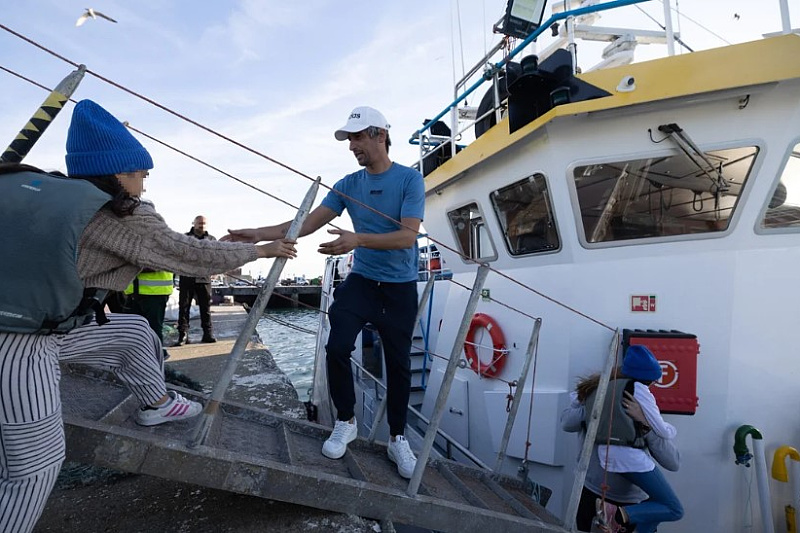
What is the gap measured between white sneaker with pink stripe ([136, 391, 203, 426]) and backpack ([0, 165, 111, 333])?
0.83 meters

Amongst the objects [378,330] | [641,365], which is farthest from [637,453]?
[378,330]

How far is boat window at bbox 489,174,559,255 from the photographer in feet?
11.7

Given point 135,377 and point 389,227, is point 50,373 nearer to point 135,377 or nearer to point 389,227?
point 135,377

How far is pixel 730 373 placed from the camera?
10.1ft

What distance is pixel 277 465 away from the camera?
5.98 ft

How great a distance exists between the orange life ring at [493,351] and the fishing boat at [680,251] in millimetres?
381

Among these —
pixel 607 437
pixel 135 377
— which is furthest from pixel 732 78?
pixel 135 377

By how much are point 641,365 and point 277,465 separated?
7.32 ft

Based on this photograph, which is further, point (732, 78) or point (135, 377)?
point (732, 78)

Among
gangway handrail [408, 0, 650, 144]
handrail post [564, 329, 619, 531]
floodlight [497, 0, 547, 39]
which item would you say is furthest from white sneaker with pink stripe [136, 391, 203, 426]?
floodlight [497, 0, 547, 39]

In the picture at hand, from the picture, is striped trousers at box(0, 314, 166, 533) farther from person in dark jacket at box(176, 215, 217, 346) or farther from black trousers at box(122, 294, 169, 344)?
person in dark jacket at box(176, 215, 217, 346)

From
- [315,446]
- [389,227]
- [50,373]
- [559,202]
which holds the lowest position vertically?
[315,446]

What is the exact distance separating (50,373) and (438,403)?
4.90 feet

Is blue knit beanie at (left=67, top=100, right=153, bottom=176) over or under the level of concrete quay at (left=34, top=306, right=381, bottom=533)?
over
